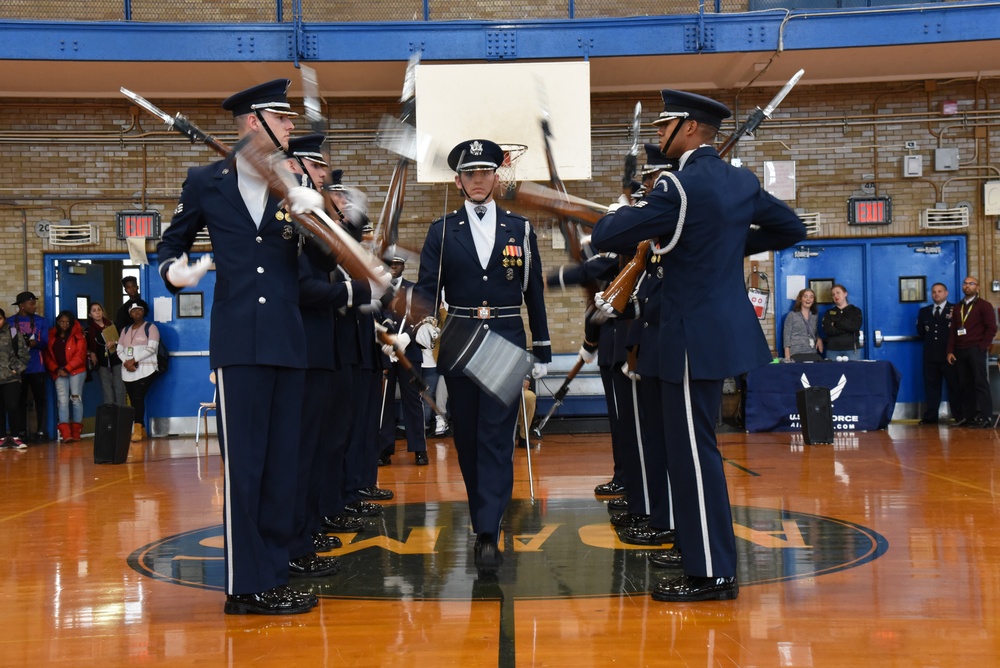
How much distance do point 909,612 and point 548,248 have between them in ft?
31.9

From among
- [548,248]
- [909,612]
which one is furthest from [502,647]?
[548,248]

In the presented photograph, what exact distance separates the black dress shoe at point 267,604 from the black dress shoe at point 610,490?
3.21 meters

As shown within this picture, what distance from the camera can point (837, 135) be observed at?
13.2 metres

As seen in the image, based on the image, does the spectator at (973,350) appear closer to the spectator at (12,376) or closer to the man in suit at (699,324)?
the man in suit at (699,324)

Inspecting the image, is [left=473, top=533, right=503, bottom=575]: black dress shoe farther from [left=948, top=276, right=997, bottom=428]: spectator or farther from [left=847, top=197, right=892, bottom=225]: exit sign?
[left=847, top=197, right=892, bottom=225]: exit sign

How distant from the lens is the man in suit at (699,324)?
3.83m

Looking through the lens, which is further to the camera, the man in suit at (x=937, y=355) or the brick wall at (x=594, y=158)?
the brick wall at (x=594, y=158)

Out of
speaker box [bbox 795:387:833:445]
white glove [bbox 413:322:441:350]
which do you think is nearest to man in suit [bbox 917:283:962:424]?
speaker box [bbox 795:387:833:445]

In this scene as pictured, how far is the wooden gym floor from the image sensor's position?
10.5 feet

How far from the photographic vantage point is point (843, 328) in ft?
40.3

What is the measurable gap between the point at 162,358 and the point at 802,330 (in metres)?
8.30

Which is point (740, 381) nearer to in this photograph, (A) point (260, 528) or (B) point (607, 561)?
(B) point (607, 561)

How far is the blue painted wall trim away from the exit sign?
7.87 ft

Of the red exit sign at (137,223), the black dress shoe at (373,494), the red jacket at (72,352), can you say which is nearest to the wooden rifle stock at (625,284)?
the black dress shoe at (373,494)
